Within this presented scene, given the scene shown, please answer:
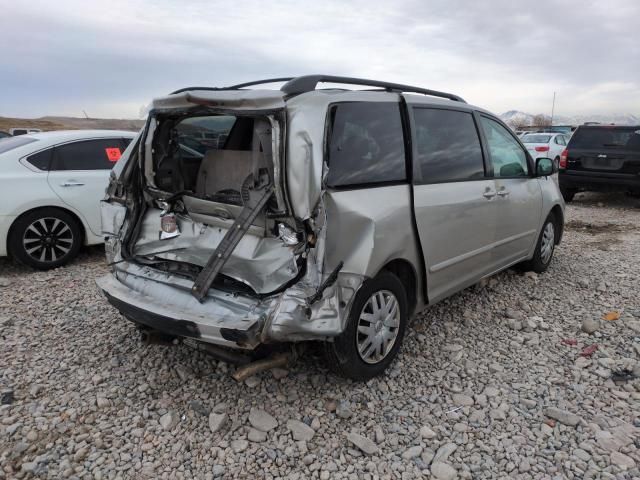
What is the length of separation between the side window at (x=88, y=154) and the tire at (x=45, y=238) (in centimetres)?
55

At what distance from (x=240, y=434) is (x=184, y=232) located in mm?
1320

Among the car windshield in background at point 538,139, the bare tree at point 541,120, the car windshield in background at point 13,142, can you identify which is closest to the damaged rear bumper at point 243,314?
the car windshield in background at point 13,142

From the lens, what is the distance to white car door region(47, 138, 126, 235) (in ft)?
17.8

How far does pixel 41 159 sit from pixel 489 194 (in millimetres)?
4580

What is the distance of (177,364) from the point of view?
3.32 meters

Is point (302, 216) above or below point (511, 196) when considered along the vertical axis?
above

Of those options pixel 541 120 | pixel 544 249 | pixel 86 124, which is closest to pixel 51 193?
pixel 544 249

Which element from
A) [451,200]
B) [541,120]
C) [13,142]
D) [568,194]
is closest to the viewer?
[451,200]

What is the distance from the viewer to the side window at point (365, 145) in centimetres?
278

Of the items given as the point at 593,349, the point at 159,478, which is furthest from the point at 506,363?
the point at 159,478

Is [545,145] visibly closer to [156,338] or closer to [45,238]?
[45,238]

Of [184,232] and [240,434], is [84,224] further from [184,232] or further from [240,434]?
[240,434]

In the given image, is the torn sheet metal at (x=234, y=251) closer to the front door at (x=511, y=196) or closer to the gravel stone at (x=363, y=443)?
the gravel stone at (x=363, y=443)

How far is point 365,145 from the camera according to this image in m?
2.97
